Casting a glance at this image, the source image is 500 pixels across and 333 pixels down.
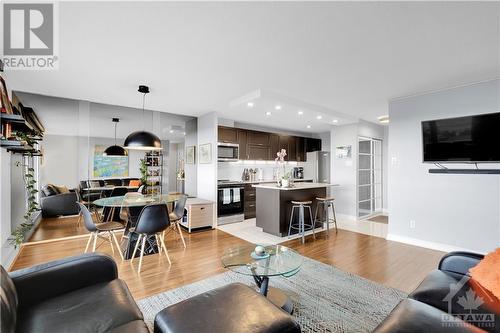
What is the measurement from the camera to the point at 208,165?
5.24 m

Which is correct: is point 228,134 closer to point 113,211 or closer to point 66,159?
point 113,211

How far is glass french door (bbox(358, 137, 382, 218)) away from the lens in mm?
6172

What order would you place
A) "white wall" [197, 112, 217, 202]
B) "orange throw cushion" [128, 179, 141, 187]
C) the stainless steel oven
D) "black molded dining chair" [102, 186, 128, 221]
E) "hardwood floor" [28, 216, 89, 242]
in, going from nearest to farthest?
"hardwood floor" [28, 216, 89, 242]
"black molded dining chair" [102, 186, 128, 221]
"white wall" [197, 112, 217, 202]
the stainless steel oven
"orange throw cushion" [128, 179, 141, 187]

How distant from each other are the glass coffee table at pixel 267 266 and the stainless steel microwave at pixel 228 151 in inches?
130

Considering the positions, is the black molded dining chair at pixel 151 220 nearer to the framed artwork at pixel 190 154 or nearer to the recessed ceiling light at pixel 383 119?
the framed artwork at pixel 190 154

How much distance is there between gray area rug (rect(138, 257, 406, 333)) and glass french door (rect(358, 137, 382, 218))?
12.5ft

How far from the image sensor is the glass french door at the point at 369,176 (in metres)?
6.17

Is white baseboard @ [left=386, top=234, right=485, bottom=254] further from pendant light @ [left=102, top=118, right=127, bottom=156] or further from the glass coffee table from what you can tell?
pendant light @ [left=102, top=118, right=127, bottom=156]

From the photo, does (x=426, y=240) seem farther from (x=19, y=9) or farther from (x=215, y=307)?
(x=19, y=9)

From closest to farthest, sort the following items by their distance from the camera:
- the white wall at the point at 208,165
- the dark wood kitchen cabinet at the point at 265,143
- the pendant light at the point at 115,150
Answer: the pendant light at the point at 115,150
the white wall at the point at 208,165
the dark wood kitchen cabinet at the point at 265,143

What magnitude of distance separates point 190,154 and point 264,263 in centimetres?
408

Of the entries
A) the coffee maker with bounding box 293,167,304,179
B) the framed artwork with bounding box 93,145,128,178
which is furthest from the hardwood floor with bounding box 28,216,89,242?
the coffee maker with bounding box 293,167,304,179

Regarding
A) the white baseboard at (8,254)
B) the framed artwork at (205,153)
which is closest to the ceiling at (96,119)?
the framed artwork at (205,153)

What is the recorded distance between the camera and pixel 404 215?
4.10 m
